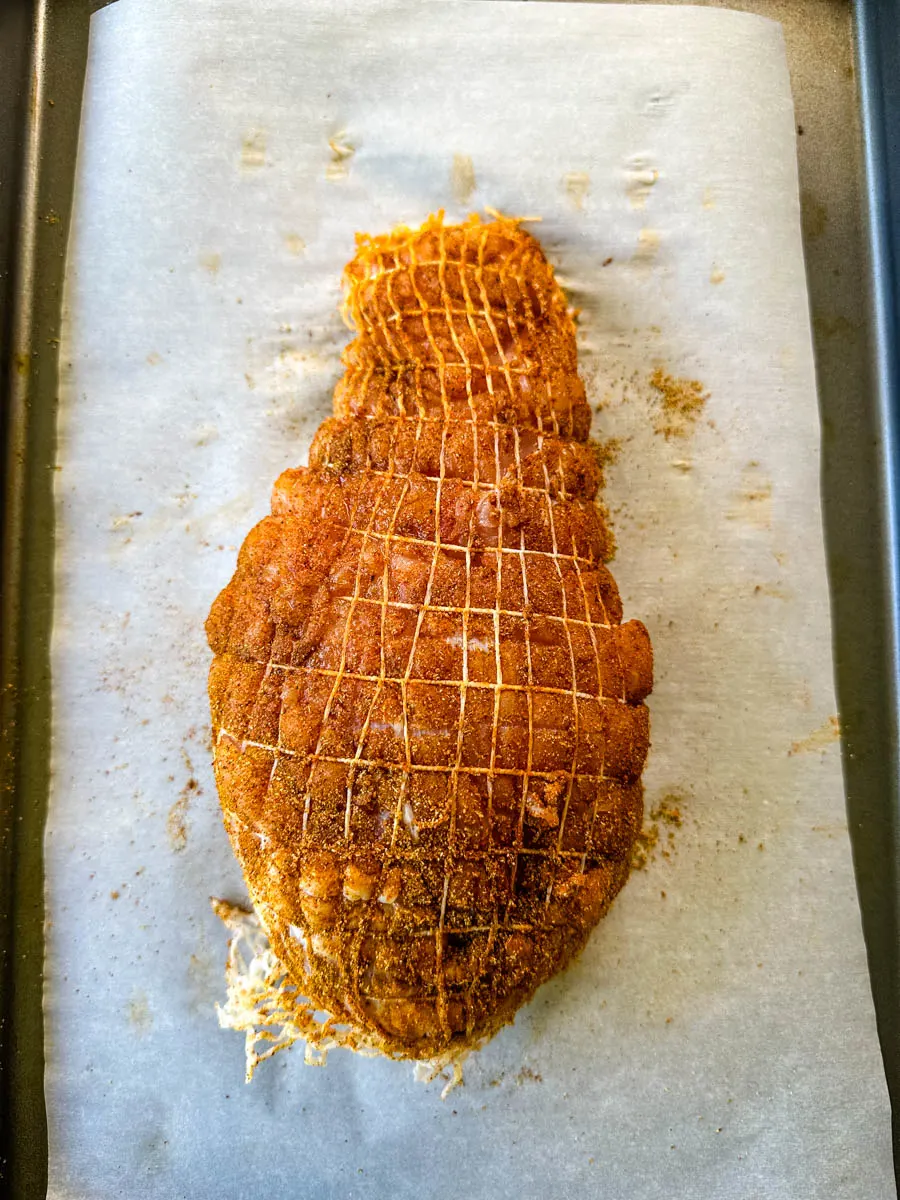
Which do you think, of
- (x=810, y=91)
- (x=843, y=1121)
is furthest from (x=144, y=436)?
(x=843, y=1121)

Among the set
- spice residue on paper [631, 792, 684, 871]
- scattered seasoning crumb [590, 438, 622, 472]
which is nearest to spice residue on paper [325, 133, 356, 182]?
scattered seasoning crumb [590, 438, 622, 472]

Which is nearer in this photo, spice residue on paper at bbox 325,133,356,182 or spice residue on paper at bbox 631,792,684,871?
spice residue on paper at bbox 631,792,684,871

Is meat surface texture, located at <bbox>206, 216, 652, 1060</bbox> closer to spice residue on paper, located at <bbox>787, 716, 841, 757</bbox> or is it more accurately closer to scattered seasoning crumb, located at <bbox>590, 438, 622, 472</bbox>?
scattered seasoning crumb, located at <bbox>590, 438, 622, 472</bbox>

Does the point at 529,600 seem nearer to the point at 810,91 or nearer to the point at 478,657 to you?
the point at 478,657

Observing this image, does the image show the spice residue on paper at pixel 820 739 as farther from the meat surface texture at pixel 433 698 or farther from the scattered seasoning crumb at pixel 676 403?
the scattered seasoning crumb at pixel 676 403

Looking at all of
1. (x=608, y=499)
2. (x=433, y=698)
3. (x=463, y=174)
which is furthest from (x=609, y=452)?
(x=433, y=698)

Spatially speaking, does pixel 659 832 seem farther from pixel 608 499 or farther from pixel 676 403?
pixel 676 403
